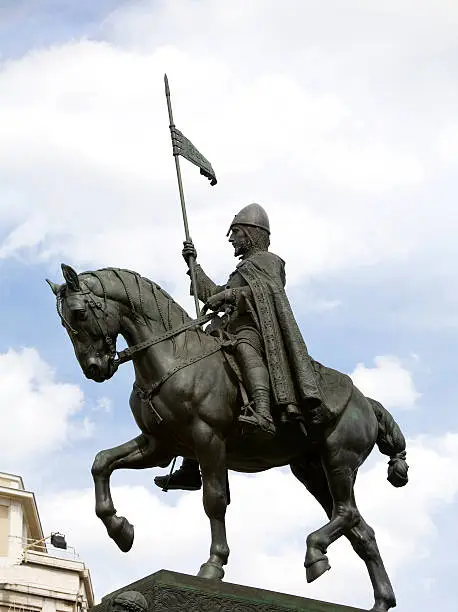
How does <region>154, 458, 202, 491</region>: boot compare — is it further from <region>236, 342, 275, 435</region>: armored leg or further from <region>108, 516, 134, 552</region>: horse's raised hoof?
<region>236, 342, 275, 435</region>: armored leg

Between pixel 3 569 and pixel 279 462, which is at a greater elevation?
pixel 3 569

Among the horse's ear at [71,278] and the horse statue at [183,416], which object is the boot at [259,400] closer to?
the horse statue at [183,416]

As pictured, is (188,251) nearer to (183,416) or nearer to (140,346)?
(140,346)

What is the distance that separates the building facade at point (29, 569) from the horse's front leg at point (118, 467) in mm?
26309

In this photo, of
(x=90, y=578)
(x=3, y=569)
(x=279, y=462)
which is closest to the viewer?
(x=279, y=462)

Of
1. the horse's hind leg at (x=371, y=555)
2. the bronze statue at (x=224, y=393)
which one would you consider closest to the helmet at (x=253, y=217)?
the bronze statue at (x=224, y=393)

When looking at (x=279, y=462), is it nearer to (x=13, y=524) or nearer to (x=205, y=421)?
(x=205, y=421)

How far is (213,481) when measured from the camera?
551 inches

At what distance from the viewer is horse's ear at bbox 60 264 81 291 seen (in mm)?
14047

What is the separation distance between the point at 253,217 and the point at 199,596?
482 centimetres

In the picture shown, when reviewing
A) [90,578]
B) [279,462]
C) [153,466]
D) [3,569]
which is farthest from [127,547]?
[90,578]

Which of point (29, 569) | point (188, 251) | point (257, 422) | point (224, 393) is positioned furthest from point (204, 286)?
point (29, 569)

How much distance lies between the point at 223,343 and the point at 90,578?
30.7 metres

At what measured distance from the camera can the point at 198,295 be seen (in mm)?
15656
